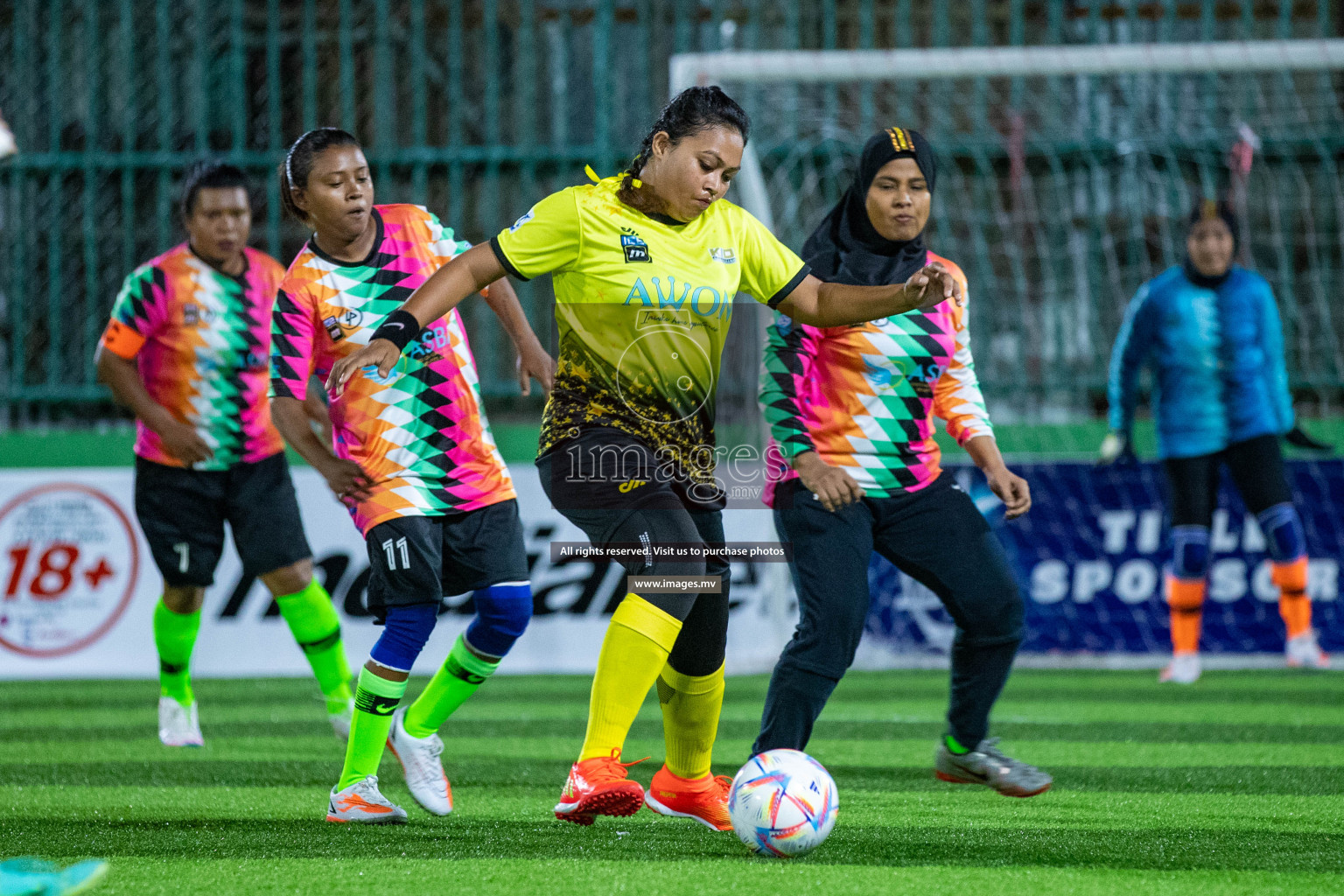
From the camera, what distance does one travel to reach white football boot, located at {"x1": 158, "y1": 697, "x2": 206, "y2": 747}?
5672mm

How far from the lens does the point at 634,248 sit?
139 inches

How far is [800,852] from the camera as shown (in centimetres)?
333

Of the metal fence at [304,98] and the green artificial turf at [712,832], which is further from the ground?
the metal fence at [304,98]

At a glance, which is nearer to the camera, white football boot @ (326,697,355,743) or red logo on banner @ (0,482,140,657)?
white football boot @ (326,697,355,743)

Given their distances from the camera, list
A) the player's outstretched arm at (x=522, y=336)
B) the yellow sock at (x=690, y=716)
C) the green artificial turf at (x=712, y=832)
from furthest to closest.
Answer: the player's outstretched arm at (x=522, y=336) → the yellow sock at (x=690, y=716) → the green artificial turf at (x=712, y=832)

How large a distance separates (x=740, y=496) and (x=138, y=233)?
22.2 feet

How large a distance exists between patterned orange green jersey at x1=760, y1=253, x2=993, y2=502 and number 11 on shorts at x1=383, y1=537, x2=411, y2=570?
94 centimetres

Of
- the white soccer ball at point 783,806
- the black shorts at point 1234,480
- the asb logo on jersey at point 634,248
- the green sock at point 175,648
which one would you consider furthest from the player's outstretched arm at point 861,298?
the black shorts at point 1234,480

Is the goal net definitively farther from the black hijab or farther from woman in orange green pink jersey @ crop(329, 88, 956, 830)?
woman in orange green pink jersey @ crop(329, 88, 956, 830)

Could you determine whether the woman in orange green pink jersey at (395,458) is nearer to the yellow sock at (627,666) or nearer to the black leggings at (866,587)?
the yellow sock at (627,666)

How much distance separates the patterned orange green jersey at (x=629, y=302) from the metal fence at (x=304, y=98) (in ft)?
20.0

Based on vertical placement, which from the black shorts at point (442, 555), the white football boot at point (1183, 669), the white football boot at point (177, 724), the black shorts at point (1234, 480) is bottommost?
the white football boot at point (1183, 669)

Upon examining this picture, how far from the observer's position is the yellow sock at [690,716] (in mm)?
3717

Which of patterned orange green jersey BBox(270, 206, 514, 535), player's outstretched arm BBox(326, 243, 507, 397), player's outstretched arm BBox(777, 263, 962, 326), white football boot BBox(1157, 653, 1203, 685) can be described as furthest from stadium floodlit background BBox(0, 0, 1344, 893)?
player's outstretched arm BBox(326, 243, 507, 397)
